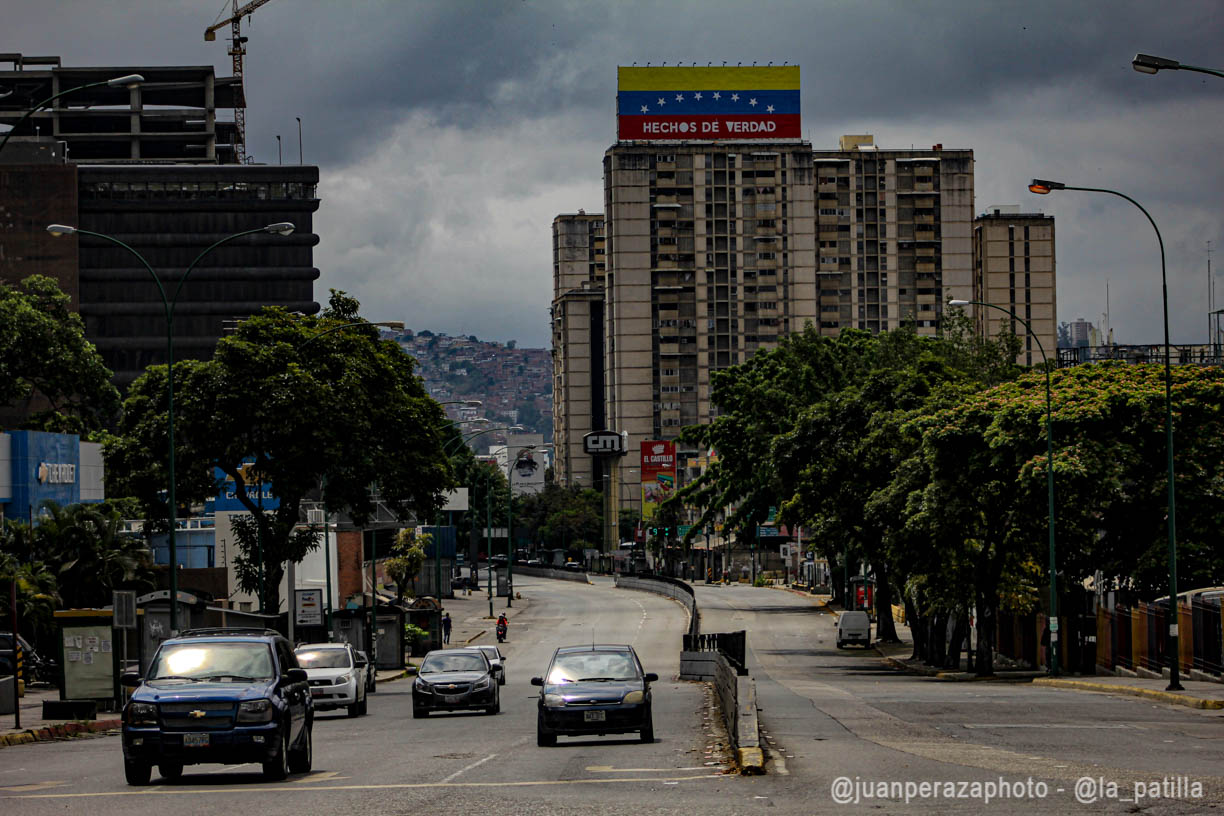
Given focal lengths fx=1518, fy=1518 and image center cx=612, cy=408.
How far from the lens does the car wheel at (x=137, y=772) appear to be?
17.8 meters

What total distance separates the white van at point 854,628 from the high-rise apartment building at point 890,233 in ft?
414

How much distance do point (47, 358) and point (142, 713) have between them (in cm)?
6700

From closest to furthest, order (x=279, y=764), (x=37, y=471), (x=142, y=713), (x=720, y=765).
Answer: (x=142, y=713) → (x=279, y=764) → (x=720, y=765) → (x=37, y=471)

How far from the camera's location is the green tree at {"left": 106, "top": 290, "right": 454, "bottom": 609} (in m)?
44.9

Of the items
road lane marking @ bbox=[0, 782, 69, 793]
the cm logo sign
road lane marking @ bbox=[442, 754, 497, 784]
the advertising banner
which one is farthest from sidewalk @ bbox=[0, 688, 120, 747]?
the advertising banner

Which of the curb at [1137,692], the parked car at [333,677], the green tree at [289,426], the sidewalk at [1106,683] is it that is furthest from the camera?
the green tree at [289,426]

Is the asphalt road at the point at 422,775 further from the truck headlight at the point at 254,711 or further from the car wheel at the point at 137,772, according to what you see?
the truck headlight at the point at 254,711

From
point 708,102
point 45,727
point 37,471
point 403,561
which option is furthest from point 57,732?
point 708,102

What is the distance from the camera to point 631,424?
648ft

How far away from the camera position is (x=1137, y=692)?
35219mm

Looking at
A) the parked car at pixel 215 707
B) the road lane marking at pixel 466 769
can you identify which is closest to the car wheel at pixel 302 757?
the parked car at pixel 215 707

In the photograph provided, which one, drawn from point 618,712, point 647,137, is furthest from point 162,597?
point 647,137

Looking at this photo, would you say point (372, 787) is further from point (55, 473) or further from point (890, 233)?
point (890, 233)

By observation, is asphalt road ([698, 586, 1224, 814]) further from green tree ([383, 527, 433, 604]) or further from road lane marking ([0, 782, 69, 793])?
green tree ([383, 527, 433, 604])
